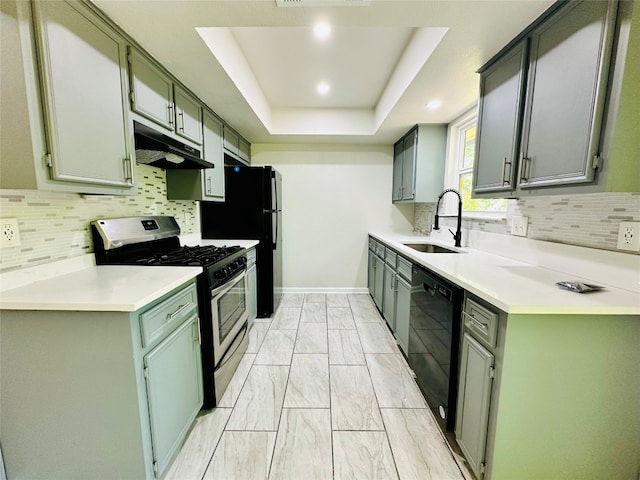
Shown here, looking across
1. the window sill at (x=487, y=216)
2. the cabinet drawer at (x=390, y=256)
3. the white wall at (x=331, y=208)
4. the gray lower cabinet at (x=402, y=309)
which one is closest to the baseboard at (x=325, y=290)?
the white wall at (x=331, y=208)

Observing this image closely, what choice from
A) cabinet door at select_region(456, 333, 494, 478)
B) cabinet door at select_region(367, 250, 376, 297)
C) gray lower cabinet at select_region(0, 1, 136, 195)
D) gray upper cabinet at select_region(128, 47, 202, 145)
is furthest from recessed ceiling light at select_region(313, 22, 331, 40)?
cabinet door at select_region(367, 250, 376, 297)

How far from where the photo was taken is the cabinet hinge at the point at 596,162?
1.03m

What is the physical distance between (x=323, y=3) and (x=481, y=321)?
163 cm

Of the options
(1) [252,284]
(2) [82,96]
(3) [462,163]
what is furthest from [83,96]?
(3) [462,163]

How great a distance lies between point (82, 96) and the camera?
3.90 feet

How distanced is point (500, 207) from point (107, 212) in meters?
2.96

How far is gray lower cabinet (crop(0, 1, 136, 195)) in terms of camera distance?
100 centimetres

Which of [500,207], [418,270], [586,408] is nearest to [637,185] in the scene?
[586,408]

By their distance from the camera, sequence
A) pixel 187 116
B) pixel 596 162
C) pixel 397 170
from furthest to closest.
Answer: pixel 397 170
pixel 187 116
pixel 596 162

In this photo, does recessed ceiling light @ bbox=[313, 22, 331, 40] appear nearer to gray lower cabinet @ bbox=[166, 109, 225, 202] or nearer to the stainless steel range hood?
gray lower cabinet @ bbox=[166, 109, 225, 202]

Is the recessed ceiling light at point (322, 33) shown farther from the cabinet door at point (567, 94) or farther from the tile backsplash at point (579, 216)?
the tile backsplash at point (579, 216)

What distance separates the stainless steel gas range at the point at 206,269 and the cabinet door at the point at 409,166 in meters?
2.18

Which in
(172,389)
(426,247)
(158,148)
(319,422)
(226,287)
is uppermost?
(158,148)

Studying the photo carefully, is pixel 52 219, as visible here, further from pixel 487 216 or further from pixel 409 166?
pixel 409 166
